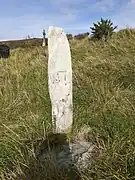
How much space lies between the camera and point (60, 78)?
14.1ft

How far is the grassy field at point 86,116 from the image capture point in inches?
136

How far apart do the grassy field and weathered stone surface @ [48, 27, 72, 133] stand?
153mm

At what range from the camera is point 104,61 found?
762 centimetres

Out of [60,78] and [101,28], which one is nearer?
[60,78]

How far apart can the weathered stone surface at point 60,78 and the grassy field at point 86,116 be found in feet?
0.50

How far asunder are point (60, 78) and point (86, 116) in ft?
2.04

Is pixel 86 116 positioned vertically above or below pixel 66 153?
above

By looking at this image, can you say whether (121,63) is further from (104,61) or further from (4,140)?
(4,140)

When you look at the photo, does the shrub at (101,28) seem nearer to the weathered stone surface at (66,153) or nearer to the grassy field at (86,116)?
the grassy field at (86,116)

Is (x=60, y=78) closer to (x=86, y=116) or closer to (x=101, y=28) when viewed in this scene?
(x=86, y=116)

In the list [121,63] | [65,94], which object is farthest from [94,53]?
[65,94]

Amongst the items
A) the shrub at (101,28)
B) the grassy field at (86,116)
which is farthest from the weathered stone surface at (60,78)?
the shrub at (101,28)

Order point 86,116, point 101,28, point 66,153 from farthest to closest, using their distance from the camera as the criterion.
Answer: point 101,28 → point 86,116 → point 66,153

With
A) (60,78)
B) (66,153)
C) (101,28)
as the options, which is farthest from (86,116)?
(101,28)
